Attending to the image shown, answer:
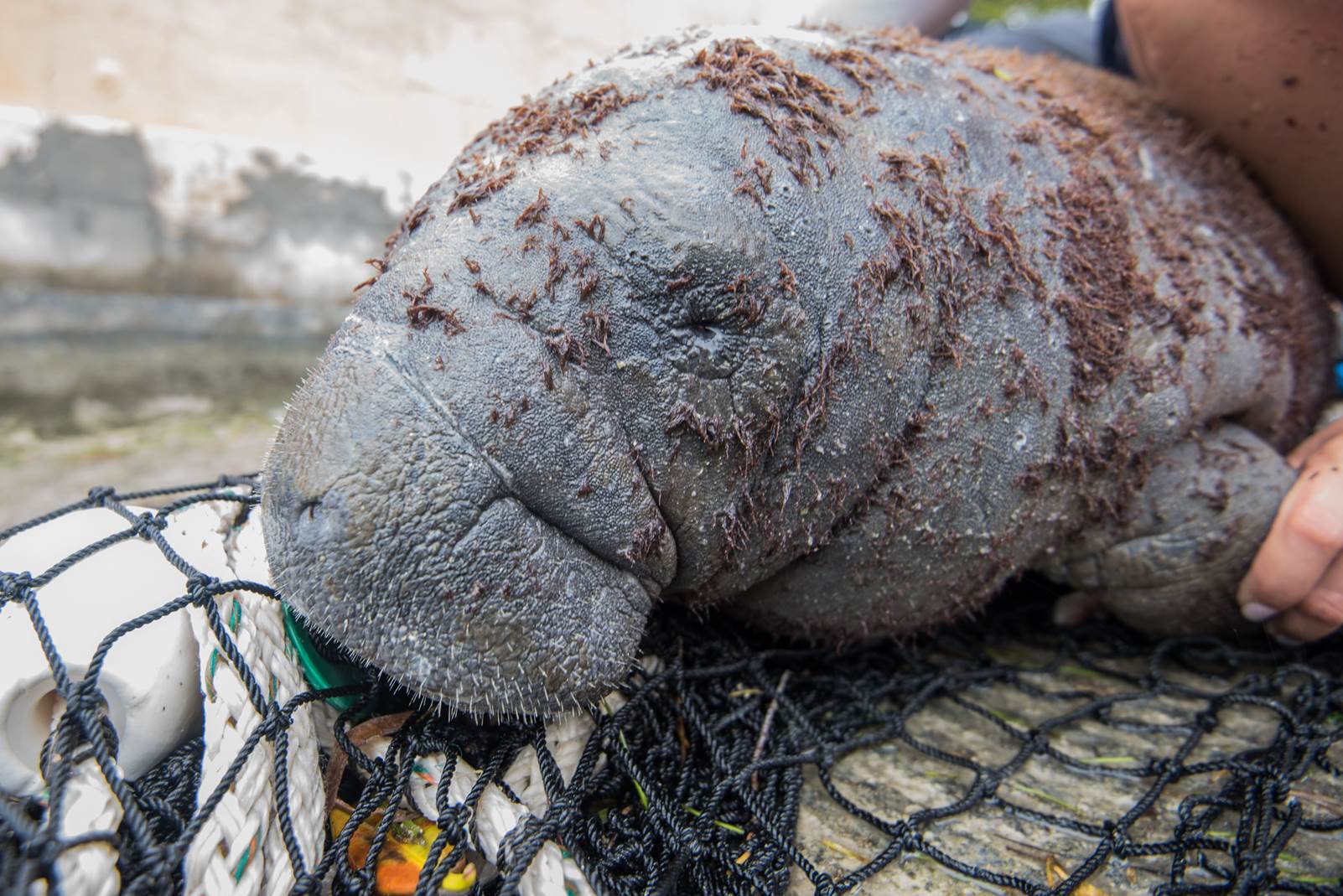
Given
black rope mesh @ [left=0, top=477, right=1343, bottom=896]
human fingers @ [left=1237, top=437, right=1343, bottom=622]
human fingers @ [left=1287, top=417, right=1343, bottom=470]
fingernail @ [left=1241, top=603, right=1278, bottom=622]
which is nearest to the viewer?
black rope mesh @ [left=0, top=477, right=1343, bottom=896]

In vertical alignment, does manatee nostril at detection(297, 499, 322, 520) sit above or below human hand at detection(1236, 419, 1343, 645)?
above

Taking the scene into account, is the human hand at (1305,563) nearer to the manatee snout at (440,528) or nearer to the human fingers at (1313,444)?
the human fingers at (1313,444)

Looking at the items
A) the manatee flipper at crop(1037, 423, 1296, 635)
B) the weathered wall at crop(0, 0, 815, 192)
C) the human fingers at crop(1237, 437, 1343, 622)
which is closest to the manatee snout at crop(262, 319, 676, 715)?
the manatee flipper at crop(1037, 423, 1296, 635)

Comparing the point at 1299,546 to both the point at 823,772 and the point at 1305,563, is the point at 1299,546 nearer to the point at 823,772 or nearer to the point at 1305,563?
the point at 1305,563

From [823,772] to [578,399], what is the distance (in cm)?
83

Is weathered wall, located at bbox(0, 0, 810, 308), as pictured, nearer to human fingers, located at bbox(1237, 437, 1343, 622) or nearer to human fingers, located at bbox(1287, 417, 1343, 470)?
human fingers, located at bbox(1237, 437, 1343, 622)

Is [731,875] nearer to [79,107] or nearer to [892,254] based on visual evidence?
[892,254]

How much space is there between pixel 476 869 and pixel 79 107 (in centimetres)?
779

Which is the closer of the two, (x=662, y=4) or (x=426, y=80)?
(x=426, y=80)

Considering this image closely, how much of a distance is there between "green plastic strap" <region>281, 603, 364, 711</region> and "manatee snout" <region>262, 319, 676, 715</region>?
0.20 meters

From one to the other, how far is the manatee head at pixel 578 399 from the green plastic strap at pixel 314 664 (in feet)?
0.67

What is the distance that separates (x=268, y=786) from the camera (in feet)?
3.94

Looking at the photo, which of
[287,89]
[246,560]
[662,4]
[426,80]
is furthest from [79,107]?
[246,560]

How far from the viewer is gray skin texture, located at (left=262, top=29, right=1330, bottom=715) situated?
122cm
